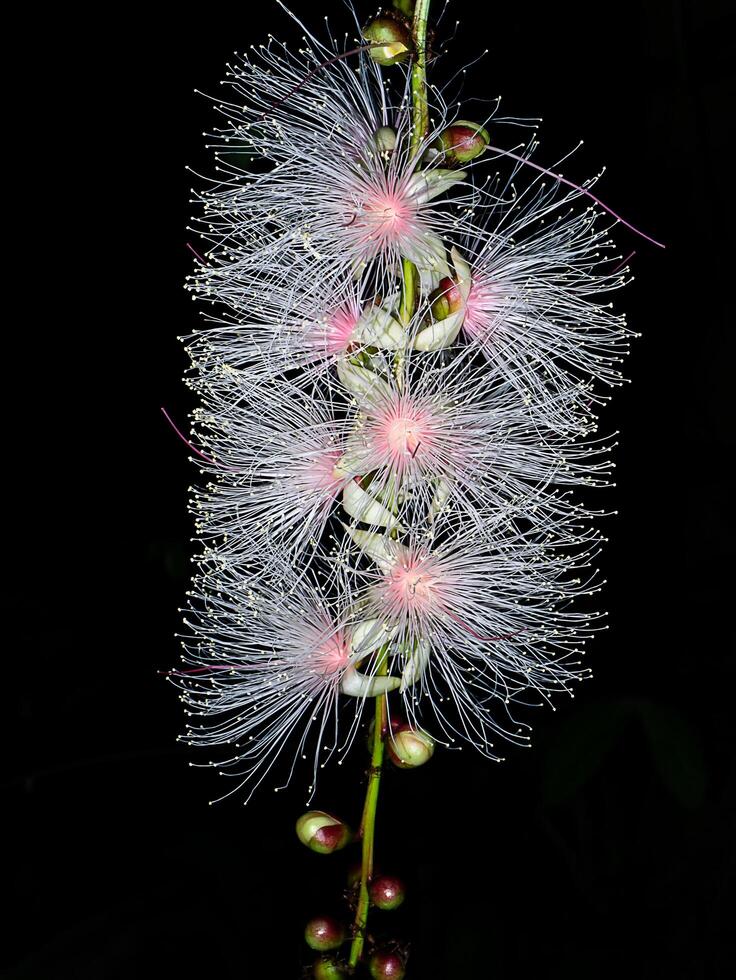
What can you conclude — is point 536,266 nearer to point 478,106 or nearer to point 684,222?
point 478,106

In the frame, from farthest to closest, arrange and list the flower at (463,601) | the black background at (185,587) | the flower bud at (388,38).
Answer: the black background at (185,587) → the flower at (463,601) → the flower bud at (388,38)

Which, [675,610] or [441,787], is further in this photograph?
[675,610]

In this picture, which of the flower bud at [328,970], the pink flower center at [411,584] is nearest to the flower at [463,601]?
the pink flower center at [411,584]

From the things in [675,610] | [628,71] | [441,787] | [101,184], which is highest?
[628,71]

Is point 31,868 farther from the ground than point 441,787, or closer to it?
closer to it

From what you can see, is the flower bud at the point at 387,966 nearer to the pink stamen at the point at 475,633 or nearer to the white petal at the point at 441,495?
the pink stamen at the point at 475,633

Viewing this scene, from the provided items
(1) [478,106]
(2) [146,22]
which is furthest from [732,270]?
(2) [146,22]

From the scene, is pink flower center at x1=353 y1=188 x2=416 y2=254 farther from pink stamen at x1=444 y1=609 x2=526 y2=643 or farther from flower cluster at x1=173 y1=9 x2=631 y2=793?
pink stamen at x1=444 y1=609 x2=526 y2=643
